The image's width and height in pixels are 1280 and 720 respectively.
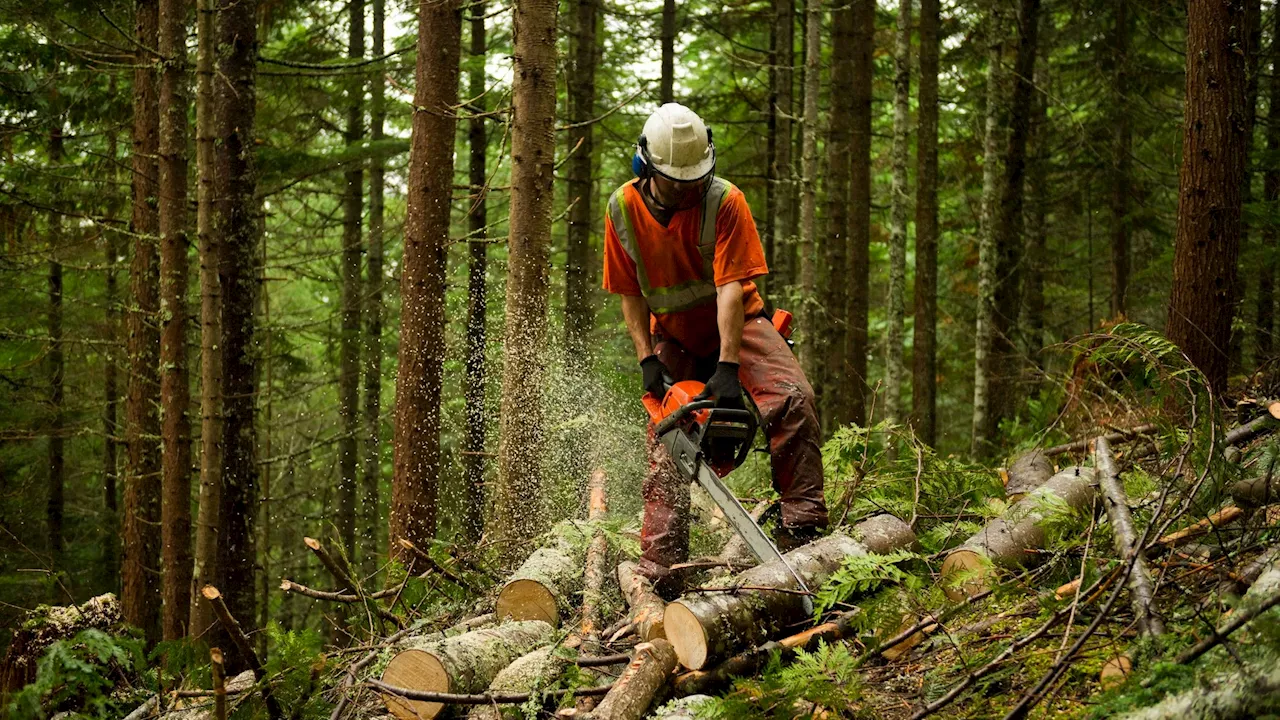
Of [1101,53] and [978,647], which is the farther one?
[1101,53]

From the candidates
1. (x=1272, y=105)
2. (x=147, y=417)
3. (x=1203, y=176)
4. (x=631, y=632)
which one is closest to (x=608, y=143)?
(x=147, y=417)

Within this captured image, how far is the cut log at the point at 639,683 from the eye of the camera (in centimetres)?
342

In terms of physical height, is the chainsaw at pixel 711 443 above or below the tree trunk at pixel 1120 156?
below

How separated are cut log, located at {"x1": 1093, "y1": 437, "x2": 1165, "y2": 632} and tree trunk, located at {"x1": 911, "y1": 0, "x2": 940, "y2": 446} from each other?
9.75 m

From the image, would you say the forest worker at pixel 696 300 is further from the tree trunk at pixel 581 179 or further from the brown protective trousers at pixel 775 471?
the tree trunk at pixel 581 179

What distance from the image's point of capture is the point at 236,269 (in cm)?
770

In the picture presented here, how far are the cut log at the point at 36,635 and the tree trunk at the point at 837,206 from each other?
28.2ft

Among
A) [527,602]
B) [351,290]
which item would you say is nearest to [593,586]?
[527,602]

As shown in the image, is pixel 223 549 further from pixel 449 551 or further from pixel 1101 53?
pixel 1101 53

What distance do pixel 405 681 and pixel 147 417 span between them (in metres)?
8.55

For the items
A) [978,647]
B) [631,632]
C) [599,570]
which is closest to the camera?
[978,647]

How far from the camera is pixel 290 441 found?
20281 mm

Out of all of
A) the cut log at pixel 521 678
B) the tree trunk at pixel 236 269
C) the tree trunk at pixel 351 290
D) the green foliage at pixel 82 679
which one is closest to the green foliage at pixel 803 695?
the cut log at pixel 521 678

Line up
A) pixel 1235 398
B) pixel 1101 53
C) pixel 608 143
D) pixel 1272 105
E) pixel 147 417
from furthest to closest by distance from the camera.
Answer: pixel 608 143 → pixel 1101 53 → pixel 1272 105 → pixel 147 417 → pixel 1235 398
